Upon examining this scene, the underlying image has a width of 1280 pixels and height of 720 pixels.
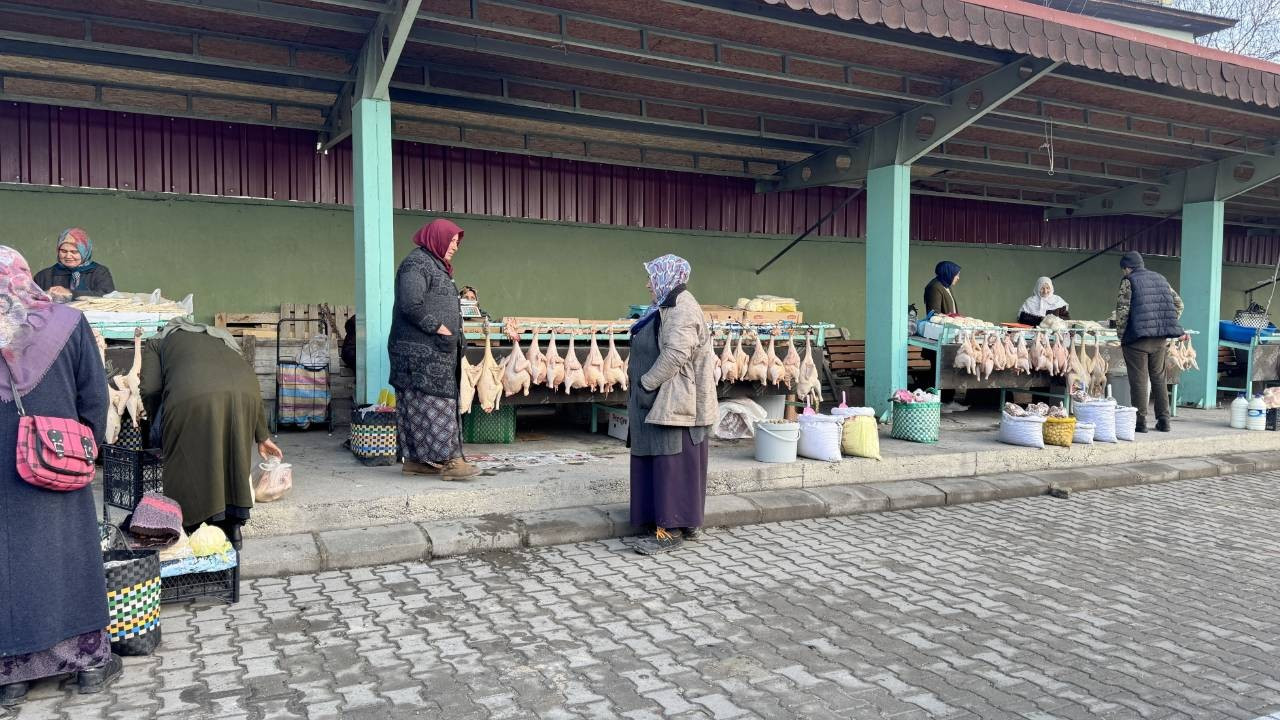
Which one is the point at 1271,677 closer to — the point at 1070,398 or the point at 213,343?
the point at 213,343

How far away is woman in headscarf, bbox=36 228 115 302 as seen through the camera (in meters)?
7.05

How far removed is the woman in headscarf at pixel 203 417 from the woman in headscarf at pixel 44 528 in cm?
103

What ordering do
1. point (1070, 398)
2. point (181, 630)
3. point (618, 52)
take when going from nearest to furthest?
point (181, 630)
point (618, 52)
point (1070, 398)

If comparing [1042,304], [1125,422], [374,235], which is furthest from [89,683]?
[1042,304]

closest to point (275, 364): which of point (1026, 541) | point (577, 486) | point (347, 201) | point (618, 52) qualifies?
point (347, 201)

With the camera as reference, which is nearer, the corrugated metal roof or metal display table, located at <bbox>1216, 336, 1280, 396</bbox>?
the corrugated metal roof

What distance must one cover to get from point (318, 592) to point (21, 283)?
7.19ft

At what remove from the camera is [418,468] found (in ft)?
20.9

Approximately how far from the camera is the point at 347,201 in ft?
32.6

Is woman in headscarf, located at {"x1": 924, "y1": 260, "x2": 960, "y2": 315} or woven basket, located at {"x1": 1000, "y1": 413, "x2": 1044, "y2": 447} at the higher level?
woman in headscarf, located at {"x1": 924, "y1": 260, "x2": 960, "y2": 315}

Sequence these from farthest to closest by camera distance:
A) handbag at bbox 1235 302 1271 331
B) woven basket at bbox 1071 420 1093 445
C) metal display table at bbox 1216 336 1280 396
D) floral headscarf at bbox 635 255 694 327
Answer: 1. handbag at bbox 1235 302 1271 331
2. metal display table at bbox 1216 336 1280 396
3. woven basket at bbox 1071 420 1093 445
4. floral headscarf at bbox 635 255 694 327

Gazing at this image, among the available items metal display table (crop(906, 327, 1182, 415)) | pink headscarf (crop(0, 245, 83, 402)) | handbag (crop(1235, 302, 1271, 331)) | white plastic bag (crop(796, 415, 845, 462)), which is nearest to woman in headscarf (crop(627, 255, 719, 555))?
white plastic bag (crop(796, 415, 845, 462))

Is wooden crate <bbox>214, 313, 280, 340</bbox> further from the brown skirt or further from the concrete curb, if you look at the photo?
the brown skirt

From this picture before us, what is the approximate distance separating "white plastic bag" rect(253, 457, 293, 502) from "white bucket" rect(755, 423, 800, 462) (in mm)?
3787
